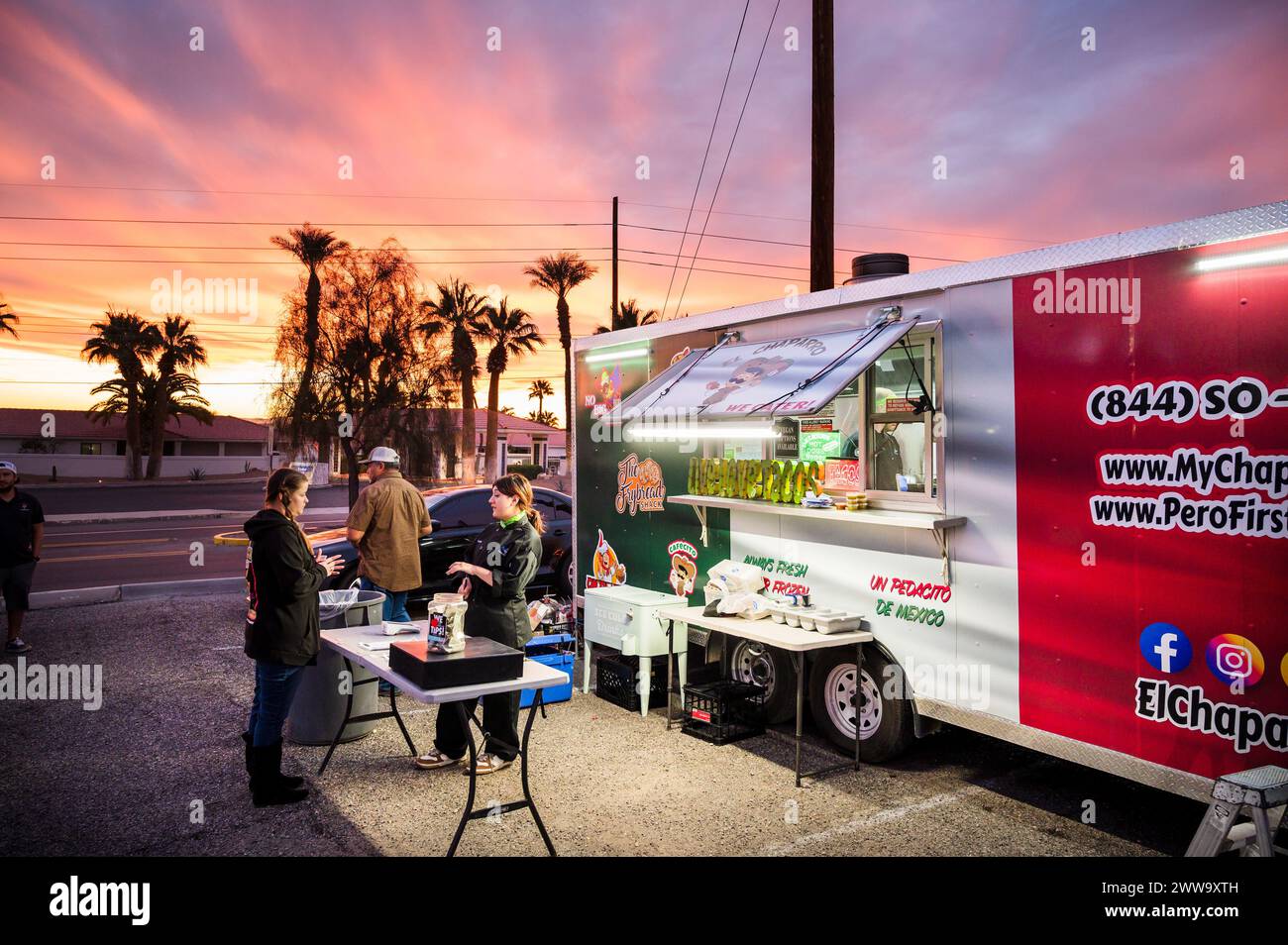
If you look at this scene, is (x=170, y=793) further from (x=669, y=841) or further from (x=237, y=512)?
(x=237, y=512)

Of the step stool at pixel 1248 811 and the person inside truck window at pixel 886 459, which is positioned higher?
the person inside truck window at pixel 886 459

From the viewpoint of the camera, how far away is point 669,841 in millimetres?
4336

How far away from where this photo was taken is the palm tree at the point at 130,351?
179ft

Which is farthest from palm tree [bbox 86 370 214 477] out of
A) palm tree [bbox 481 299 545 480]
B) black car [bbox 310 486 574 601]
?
black car [bbox 310 486 574 601]

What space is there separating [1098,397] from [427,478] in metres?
27.0

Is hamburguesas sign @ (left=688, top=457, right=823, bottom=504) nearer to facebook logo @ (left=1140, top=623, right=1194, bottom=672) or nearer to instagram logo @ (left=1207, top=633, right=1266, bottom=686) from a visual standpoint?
facebook logo @ (left=1140, top=623, right=1194, bottom=672)

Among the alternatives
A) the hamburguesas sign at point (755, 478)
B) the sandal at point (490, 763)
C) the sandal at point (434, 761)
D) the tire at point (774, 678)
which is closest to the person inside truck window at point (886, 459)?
the hamburguesas sign at point (755, 478)

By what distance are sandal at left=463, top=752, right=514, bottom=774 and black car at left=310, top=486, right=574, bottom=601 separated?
12.1 ft

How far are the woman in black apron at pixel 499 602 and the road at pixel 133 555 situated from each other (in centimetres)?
1021

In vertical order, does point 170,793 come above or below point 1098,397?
below

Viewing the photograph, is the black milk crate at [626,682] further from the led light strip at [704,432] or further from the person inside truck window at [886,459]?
the person inside truck window at [886,459]

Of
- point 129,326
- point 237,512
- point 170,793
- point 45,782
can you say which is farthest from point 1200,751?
point 129,326

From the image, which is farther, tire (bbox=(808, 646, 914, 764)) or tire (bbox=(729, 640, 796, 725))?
tire (bbox=(729, 640, 796, 725))

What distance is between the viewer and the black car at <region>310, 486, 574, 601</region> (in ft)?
30.3
